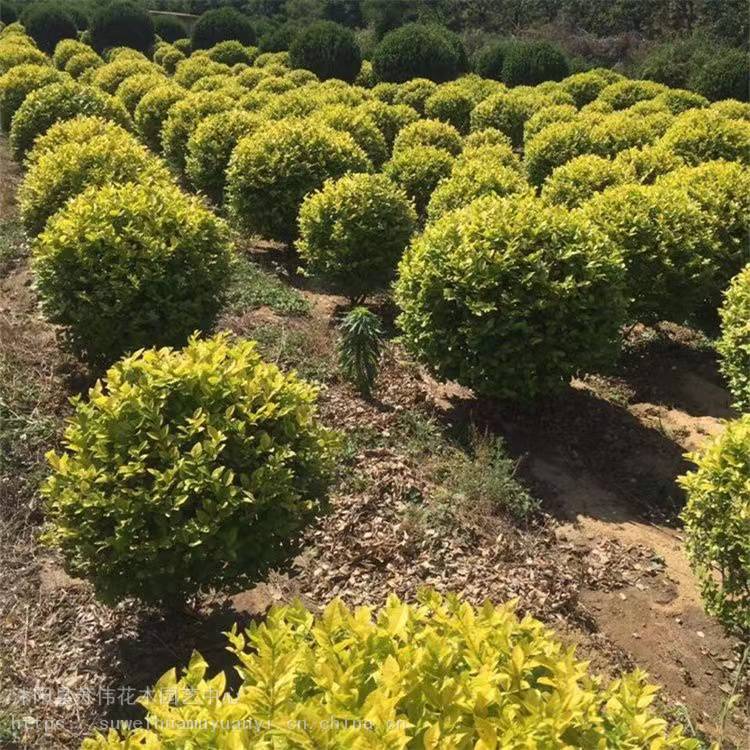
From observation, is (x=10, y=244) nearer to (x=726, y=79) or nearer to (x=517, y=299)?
(x=517, y=299)

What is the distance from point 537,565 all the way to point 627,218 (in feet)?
13.6

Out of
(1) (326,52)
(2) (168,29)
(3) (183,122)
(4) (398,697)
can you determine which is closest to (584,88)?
(1) (326,52)

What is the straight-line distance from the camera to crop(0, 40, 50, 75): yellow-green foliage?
59.8ft

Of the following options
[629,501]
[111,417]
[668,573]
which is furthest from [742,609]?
[111,417]

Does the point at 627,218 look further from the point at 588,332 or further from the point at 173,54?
the point at 173,54

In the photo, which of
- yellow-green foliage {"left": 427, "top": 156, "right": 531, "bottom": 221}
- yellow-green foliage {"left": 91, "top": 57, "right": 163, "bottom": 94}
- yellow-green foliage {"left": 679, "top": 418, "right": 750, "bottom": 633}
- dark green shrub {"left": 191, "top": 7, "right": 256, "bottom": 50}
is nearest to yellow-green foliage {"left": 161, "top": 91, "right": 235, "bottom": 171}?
yellow-green foliage {"left": 427, "top": 156, "right": 531, "bottom": 221}

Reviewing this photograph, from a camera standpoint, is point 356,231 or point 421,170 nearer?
point 356,231

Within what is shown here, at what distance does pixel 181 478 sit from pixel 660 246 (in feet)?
18.6

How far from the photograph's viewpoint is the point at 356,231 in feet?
26.0

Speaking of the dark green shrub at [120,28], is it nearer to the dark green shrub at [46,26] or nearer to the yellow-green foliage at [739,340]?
the dark green shrub at [46,26]

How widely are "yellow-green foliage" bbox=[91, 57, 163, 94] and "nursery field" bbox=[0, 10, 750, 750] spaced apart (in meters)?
10.1

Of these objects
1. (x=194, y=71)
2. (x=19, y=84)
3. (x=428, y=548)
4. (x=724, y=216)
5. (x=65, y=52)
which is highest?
(x=724, y=216)

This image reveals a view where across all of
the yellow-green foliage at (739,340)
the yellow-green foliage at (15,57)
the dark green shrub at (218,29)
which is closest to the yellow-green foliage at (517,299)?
the yellow-green foliage at (739,340)

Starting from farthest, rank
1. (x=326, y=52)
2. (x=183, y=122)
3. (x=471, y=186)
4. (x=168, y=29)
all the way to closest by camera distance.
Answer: (x=168, y=29), (x=326, y=52), (x=183, y=122), (x=471, y=186)
